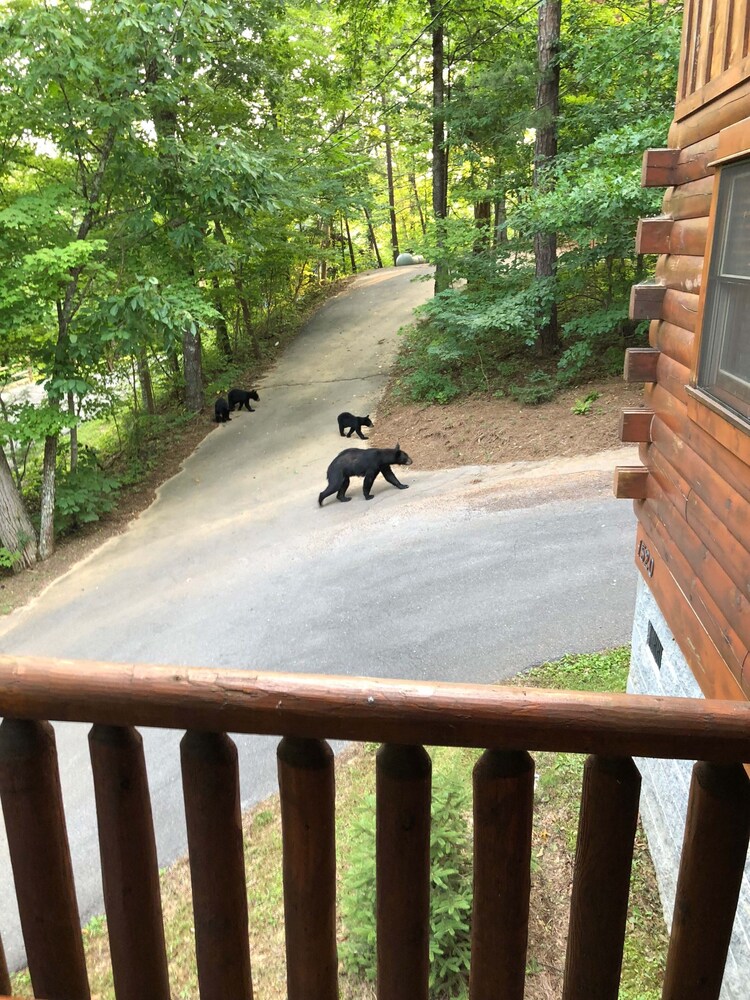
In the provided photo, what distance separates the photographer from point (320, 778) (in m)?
1.06

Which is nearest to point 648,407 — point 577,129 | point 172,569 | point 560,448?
point 560,448

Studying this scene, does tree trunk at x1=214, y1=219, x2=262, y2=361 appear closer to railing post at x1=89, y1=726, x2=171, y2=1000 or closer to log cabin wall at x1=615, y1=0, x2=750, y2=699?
log cabin wall at x1=615, y1=0, x2=750, y2=699

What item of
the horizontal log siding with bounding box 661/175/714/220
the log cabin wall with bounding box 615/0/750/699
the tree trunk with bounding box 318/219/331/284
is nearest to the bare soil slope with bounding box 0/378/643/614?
the log cabin wall with bounding box 615/0/750/699

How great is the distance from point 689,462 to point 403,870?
2992mm

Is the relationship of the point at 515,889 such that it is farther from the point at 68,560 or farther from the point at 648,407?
the point at 68,560

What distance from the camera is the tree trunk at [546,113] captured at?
10516 millimetres

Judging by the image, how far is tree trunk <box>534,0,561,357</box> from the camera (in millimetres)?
10516

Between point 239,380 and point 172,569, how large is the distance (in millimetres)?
9051

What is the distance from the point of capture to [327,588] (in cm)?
782

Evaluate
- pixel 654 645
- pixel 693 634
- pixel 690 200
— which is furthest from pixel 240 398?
pixel 693 634

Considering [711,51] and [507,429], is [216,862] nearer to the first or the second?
[711,51]

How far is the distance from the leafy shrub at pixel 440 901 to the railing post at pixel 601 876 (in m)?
2.14

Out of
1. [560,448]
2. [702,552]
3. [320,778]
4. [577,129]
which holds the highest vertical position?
[577,129]

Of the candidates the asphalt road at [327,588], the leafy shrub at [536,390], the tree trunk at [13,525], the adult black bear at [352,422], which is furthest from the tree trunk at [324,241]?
the tree trunk at [13,525]
